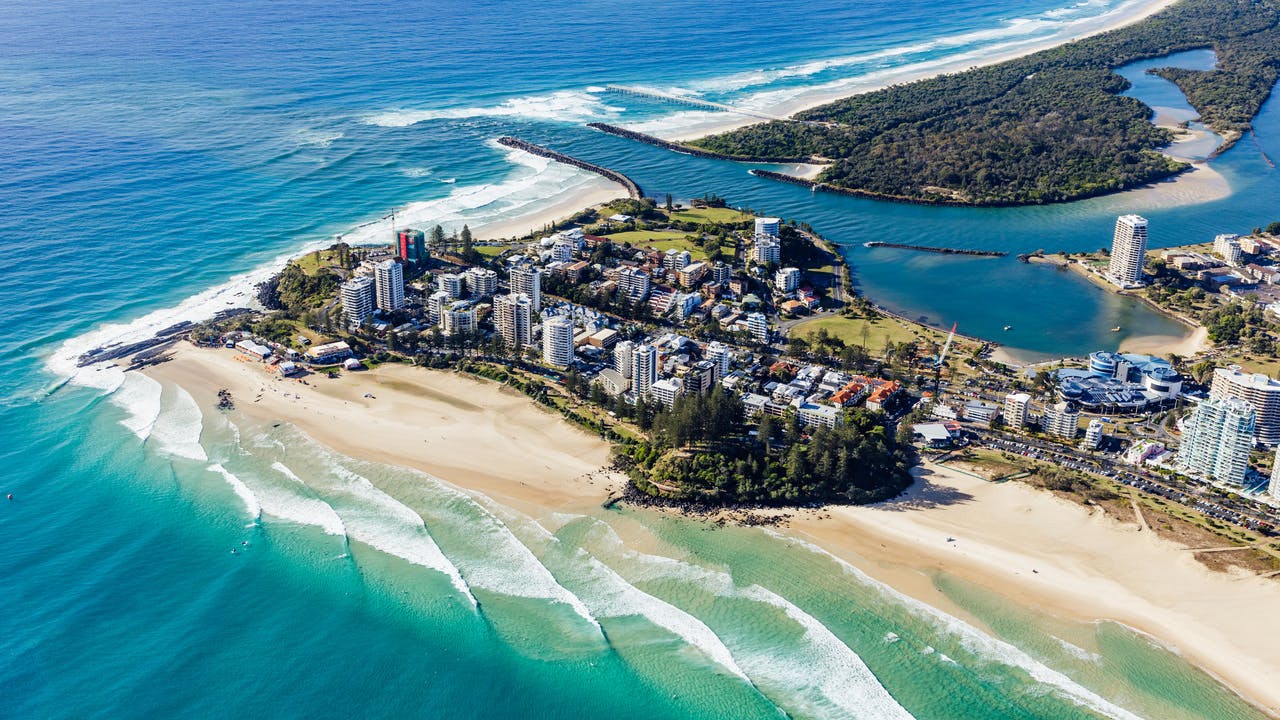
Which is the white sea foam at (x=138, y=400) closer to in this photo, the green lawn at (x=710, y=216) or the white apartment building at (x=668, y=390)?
the white apartment building at (x=668, y=390)

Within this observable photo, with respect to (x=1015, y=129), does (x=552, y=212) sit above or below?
below

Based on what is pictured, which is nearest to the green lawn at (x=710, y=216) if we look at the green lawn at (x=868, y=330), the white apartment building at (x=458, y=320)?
the green lawn at (x=868, y=330)

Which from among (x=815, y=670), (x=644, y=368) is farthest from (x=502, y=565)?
(x=644, y=368)

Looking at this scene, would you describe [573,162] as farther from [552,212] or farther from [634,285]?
[634,285]

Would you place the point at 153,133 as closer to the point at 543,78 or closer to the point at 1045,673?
the point at 543,78

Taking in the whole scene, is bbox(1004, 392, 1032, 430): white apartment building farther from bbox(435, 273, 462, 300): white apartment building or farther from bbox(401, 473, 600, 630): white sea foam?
bbox(435, 273, 462, 300): white apartment building

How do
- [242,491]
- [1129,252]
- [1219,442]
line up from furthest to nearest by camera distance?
[1129,252] < [1219,442] < [242,491]

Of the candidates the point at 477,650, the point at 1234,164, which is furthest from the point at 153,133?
the point at 1234,164
